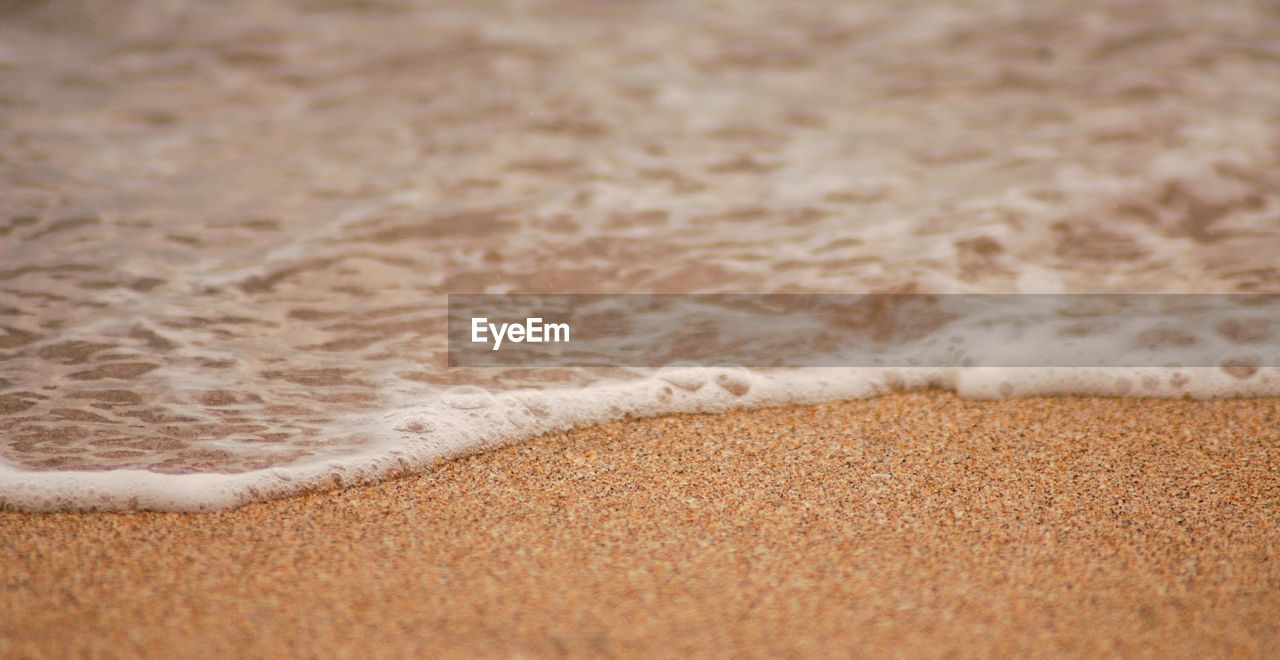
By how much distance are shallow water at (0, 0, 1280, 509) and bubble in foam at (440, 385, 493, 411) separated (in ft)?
0.06

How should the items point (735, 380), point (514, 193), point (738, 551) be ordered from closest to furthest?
point (738, 551)
point (735, 380)
point (514, 193)

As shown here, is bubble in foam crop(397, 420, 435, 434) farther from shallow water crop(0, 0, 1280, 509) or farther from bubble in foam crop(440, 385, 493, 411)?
bubble in foam crop(440, 385, 493, 411)

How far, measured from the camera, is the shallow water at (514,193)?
8.55 feet

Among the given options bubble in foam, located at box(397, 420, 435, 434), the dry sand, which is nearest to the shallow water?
bubble in foam, located at box(397, 420, 435, 434)

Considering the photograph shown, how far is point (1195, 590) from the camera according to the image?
6.04ft

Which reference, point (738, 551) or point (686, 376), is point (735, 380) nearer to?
point (686, 376)

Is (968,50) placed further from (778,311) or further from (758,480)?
(758,480)

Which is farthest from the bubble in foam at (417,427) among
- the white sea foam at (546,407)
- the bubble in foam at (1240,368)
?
the bubble in foam at (1240,368)

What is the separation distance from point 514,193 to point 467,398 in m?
1.35

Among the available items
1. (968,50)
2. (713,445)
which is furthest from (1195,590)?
(968,50)

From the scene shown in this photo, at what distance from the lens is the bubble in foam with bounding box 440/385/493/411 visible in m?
2.57

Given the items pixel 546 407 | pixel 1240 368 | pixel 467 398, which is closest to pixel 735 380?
pixel 546 407

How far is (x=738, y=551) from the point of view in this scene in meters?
1.97

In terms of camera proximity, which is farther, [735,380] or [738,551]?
[735,380]
